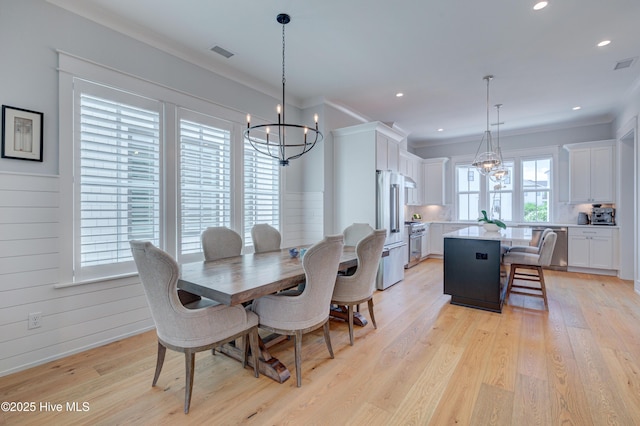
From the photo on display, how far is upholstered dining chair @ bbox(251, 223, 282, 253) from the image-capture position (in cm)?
343

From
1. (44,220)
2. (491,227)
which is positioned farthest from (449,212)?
(44,220)

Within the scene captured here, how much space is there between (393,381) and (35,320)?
2836 millimetres

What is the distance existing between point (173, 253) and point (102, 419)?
66.3 inches

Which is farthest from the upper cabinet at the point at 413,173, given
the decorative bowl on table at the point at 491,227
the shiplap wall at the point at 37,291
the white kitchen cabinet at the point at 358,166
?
the shiplap wall at the point at 37,291

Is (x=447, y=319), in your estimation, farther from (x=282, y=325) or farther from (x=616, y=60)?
(x=616, y=60)

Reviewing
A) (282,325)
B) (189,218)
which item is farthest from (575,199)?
(189,218)

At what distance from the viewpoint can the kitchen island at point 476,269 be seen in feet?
11.7

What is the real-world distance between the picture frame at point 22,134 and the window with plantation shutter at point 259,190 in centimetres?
204

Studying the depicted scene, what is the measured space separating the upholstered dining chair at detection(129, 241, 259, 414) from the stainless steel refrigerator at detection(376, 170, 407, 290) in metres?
2.82

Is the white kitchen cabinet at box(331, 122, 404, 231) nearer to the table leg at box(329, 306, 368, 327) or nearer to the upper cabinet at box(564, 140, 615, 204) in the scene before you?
the table leg at box(329, 306, 368, 327)

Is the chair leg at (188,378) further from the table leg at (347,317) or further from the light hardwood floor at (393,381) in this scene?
the table leg at (347,317)

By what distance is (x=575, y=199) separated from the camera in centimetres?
582

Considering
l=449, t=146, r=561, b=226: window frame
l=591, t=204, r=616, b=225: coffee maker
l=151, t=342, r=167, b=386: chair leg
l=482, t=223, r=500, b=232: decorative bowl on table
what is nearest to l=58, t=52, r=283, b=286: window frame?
l=151, t=342, r=167, b=386: chair leg

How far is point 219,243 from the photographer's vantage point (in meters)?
3.10
